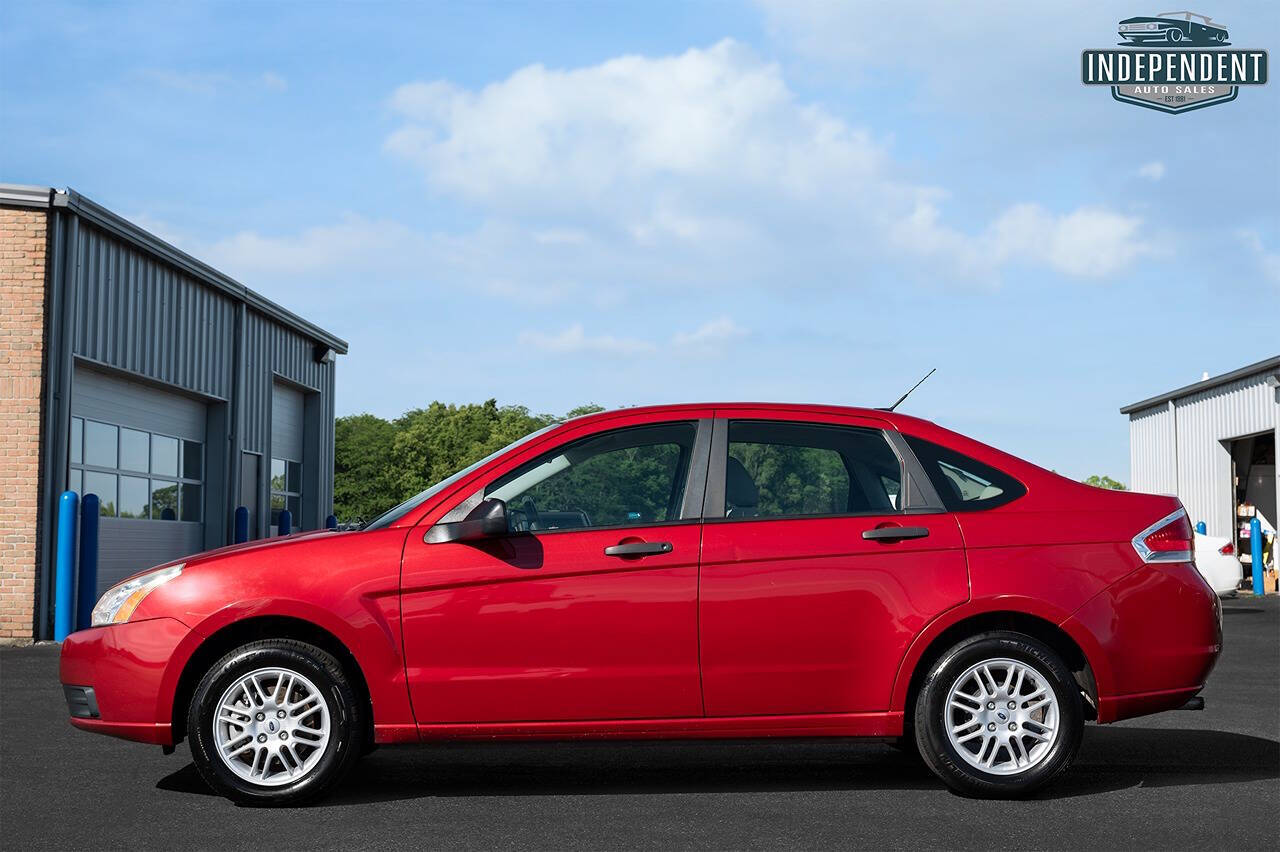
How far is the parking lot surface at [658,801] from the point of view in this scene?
17.4 feet

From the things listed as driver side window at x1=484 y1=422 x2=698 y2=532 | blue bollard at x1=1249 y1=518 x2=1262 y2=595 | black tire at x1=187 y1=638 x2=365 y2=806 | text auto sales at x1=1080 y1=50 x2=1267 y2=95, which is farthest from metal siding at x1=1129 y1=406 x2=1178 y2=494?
black tire at x1=187 y1=638 x2=365 y2=806

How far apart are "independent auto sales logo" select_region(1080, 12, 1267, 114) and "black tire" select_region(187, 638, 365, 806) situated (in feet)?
57.8

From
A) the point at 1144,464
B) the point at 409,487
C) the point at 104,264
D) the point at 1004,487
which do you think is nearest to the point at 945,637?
the point at 1004,487

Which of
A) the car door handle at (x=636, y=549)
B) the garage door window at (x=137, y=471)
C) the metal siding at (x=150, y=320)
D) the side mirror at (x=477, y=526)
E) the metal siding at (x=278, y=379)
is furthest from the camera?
the metal siding at (x=278, y=379)

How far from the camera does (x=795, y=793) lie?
244 inches

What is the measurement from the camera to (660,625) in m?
5.93

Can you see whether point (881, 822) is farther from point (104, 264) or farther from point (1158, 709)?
point (104, 264)

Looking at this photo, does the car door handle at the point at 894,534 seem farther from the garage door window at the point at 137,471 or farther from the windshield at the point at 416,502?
the garage door window at the point at 137,471

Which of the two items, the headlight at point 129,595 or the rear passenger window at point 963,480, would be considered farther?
the rear passenger window at point 963,480

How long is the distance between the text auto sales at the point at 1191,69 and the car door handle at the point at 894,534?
15842 mm

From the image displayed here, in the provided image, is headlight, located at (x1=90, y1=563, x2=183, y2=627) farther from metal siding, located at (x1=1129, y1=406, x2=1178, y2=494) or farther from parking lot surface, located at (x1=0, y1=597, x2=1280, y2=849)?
metal siding, located at (x1=1129, y1=406, x2=1178, y2=494)

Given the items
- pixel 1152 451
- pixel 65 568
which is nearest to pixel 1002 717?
pixel 65 568

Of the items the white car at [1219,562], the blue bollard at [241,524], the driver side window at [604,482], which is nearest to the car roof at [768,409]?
the driver side window at [604,482]

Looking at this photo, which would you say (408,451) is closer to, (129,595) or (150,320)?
(150,320)
